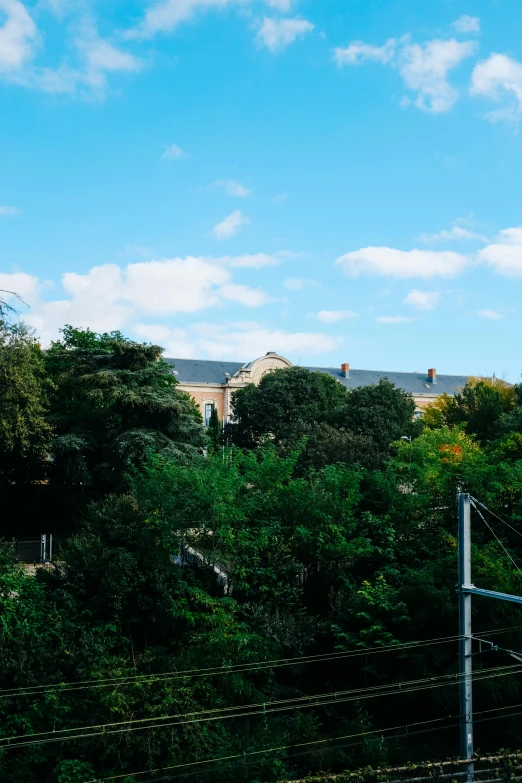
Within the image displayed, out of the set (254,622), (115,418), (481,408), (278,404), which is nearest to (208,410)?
(278,404)

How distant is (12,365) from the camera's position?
86.8ft

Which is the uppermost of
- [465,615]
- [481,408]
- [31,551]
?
[481,408]

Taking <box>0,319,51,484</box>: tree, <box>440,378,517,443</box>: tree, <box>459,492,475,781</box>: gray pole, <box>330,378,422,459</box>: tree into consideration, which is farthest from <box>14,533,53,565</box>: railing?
<box>440,378,517,443</box>: tree

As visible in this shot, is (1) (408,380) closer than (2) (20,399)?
No

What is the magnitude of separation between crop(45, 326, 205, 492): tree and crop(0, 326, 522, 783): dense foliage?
15.0ft

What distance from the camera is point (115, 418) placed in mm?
31625

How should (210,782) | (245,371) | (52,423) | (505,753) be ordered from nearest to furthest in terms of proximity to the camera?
(505,753), (210,782), (52,423), (245,371)

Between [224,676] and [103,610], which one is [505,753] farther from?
[103,610]

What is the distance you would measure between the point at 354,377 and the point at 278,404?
33138 mm

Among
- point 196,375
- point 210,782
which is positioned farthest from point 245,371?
point 210,782

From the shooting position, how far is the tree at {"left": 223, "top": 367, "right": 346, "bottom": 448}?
48.1 m

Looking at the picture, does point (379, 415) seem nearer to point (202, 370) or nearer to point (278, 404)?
point (278, 404)

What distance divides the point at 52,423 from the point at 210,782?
60.6 feet

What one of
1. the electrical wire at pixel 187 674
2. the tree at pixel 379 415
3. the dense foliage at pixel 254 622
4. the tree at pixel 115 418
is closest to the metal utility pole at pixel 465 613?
the dense foliage at pixel 254 622
